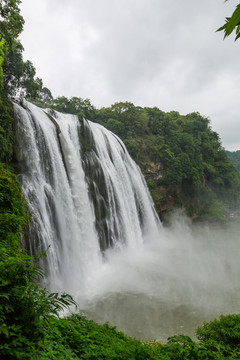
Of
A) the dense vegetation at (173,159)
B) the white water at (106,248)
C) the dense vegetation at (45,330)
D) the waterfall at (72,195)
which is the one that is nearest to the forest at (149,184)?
the dense vegetation at (45,330)

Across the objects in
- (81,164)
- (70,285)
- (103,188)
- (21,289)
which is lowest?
(70,285)

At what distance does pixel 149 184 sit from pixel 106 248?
1187cm

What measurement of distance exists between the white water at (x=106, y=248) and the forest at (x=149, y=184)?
875mm

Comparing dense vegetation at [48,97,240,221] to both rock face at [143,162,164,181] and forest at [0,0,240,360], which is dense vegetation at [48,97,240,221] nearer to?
rock face at [143,162,164,181]

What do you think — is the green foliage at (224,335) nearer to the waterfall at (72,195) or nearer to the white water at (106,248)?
the white water at (106,248)

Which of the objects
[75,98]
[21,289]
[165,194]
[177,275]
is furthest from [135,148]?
[21,289]

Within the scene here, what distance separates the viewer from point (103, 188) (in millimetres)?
14148

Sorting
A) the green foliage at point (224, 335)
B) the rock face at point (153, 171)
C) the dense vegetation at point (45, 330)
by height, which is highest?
the rock face at point (153, 171)

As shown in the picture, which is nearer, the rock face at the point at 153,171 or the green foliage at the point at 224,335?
the green foliage at the point at 224,335

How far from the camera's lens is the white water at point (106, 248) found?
7.91 metres

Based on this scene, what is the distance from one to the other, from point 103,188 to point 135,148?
35.5 ft

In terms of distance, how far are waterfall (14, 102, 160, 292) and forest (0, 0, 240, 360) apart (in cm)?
77

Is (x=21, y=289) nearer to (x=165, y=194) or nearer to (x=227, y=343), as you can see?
(x=227, y=343)

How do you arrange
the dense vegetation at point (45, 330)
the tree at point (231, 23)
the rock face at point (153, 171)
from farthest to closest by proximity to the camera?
the rock face at point (153, 171) → the dense vegetation at point (45, 330) → the tree at point (231, 23)
